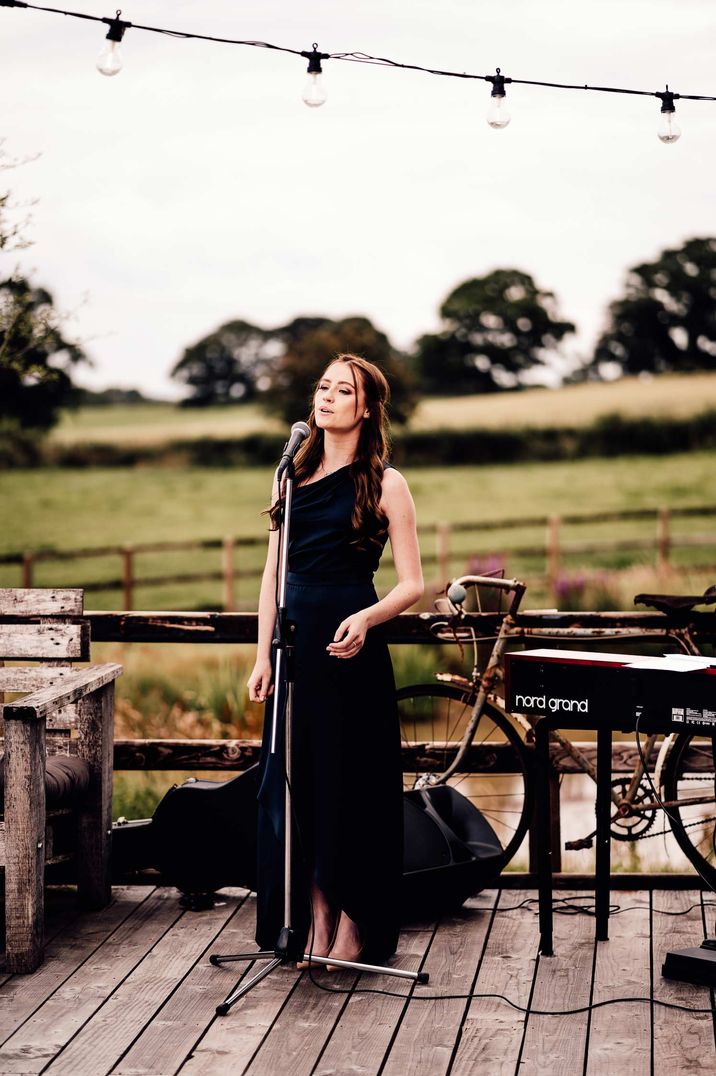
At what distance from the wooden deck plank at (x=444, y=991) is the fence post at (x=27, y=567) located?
39.2 feet

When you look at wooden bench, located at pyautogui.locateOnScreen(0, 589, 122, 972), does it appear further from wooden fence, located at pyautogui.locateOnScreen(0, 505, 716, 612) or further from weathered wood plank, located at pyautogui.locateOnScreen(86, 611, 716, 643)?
wooden fence, located at pyautogui.locateOnScreen(0, 505, 716, 612)

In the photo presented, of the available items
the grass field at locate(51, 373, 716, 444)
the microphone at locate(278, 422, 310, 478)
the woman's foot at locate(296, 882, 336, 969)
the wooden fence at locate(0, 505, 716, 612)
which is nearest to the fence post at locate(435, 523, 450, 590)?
the wooden fence at locate(0, 505, 716, 612)

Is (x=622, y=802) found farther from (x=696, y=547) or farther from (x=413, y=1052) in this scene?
(x=696, y=547)

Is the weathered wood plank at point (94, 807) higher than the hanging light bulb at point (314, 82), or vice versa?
the hanging light bulb at point (314, 82)

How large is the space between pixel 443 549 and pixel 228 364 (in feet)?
12.3

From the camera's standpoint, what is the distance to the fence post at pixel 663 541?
16.6 m

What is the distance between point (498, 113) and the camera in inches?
179

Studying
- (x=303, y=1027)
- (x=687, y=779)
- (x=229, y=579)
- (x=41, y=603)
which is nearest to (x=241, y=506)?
(x=229, y=579)

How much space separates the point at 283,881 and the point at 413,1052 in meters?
0.80

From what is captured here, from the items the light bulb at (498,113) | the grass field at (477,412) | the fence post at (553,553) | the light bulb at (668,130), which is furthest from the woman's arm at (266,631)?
the grass field at (477,412)

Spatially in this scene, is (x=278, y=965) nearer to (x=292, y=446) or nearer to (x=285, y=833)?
(x=285, y=833)

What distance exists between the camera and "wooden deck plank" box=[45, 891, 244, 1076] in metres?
3.36

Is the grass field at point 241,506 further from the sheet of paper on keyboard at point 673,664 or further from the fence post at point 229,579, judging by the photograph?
the sheet of paper on keyboard at point 673,664

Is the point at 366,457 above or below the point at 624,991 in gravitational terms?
above
